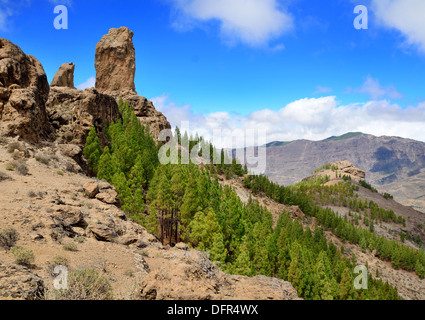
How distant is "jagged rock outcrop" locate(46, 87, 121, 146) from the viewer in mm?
39531

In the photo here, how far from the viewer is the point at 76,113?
43562 mm

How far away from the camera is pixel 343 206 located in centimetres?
19825

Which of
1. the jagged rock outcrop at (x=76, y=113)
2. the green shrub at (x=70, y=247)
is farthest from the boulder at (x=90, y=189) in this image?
the jagged rock outcrop at (x=76, y=113)

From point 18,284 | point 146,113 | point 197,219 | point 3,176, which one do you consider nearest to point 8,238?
point 18,284

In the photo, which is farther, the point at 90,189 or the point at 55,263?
the point at 90,189

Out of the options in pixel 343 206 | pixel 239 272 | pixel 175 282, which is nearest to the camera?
pixel 175 282

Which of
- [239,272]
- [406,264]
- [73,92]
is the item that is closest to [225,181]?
[73,92]

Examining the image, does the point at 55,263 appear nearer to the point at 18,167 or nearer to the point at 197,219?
the point at 18,167

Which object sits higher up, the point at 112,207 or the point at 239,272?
the point at 112,207

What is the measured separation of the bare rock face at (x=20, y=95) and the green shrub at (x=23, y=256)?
2206cm

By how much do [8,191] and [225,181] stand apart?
3681 inches

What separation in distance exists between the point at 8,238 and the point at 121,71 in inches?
3729

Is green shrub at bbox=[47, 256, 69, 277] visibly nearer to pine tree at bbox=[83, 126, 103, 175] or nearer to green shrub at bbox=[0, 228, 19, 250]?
green shrub at bbox=[0, 228, 19, 250]
